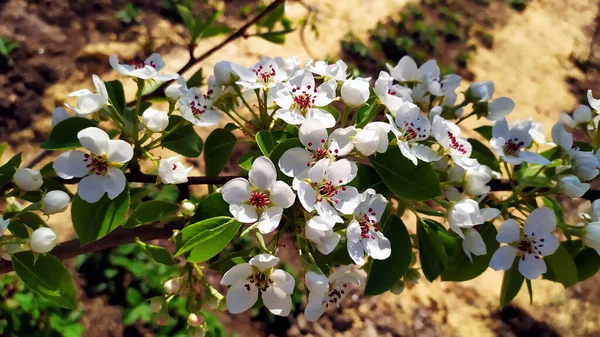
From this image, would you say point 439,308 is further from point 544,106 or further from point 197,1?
point 197,1

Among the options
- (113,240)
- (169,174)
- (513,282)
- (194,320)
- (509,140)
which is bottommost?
(194,320)

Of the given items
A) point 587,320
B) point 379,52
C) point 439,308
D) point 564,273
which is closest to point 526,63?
point 379,52

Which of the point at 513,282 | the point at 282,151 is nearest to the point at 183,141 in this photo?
the point at 282,151

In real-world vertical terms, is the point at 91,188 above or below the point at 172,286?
above

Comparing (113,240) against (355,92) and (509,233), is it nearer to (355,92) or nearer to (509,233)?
(355,92)

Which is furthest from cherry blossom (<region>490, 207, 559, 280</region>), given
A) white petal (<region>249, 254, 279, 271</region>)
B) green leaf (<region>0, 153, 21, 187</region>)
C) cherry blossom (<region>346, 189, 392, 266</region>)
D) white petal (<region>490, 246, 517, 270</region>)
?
green leaf (<region>0, 153, 21, 187</region>)

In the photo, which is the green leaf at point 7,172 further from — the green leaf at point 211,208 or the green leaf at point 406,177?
the green leaf at point 406,177
